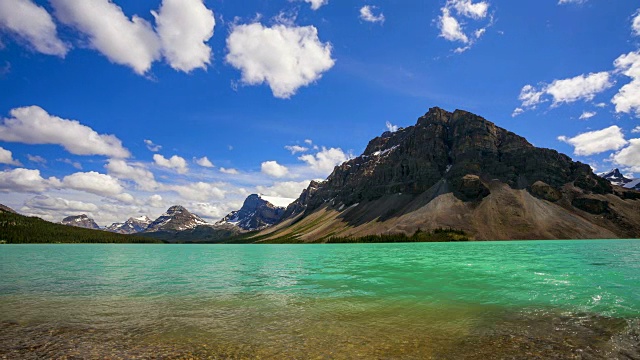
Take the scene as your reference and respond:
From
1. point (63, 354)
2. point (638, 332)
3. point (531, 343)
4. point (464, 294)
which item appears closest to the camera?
point (63, 354)

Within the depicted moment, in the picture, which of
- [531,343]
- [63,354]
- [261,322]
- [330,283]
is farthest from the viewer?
[330,283]

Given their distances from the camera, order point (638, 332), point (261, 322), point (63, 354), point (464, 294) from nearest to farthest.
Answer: point (63, 354)
point (638, 332)
point (261, 322)
point (464, 294)

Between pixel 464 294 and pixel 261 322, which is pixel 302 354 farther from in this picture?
pixel 464 294

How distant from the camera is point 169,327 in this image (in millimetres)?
18359

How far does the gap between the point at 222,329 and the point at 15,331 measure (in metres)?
10.4

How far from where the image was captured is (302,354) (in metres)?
14.1

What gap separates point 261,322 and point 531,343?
13.3m

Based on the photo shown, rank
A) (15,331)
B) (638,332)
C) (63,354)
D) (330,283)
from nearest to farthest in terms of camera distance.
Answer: (63,354)
(638,332)
(15,331)
(330,283)

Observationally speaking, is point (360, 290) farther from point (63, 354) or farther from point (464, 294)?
point (63, 354)

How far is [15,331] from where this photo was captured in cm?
1748

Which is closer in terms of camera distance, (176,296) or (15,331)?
(15,331)

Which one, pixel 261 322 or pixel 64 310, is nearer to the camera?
pixel 261 322

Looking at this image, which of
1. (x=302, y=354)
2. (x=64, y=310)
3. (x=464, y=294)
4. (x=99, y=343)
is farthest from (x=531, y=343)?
(x=64, y=310)

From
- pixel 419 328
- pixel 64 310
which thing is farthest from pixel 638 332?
pixel 64 310
